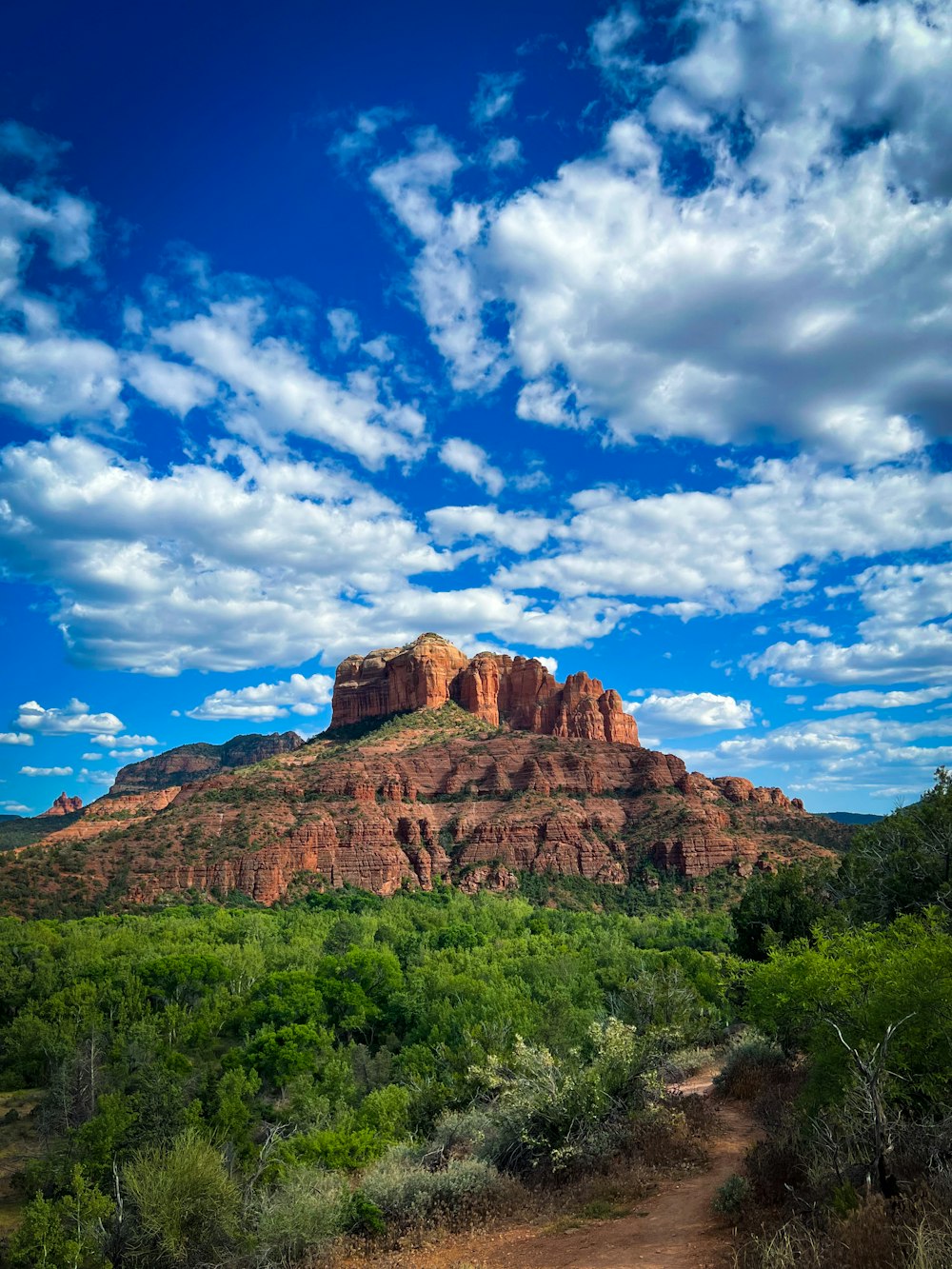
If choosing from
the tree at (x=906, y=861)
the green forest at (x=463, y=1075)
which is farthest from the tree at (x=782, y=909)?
the tree at (x=906, y=861)

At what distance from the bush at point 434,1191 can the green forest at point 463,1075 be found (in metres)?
0.06

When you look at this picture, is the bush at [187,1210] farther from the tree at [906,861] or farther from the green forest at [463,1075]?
the tree at [906,861]

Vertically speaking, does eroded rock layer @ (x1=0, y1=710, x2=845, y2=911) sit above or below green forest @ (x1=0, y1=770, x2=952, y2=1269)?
above

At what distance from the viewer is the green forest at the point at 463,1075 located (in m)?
14.3

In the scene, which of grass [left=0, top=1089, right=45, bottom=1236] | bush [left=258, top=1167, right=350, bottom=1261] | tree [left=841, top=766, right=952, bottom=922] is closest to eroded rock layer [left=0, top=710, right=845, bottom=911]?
grass [left=0, top=1089, right=45, bottom=1236]

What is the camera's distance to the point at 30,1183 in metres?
29.2

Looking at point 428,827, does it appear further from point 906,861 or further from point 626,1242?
point 626,1242

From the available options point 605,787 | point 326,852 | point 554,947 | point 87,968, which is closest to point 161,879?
point 326,852

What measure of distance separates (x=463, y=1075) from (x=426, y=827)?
8334 centimetres

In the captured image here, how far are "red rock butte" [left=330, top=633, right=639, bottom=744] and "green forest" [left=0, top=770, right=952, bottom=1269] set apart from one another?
316 feet

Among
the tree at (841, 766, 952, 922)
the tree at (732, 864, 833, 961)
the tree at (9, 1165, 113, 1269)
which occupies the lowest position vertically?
the tree at (9, 1165, 113, 1269)

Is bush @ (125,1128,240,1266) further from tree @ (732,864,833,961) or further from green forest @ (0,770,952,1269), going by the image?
tree @ (732,864,833,961)

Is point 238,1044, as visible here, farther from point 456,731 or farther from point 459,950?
point 456,731

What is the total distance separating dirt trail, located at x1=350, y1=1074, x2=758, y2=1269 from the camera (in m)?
13.6
